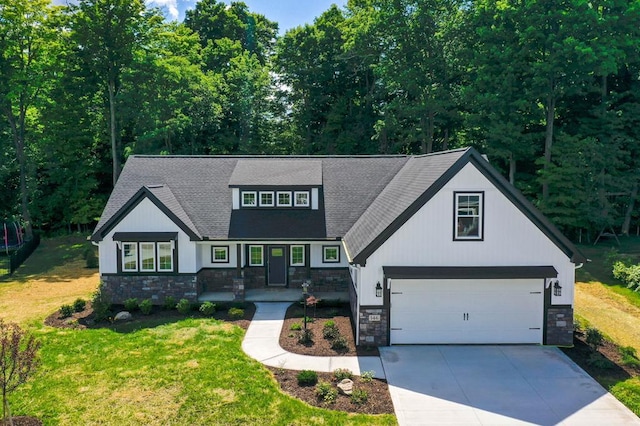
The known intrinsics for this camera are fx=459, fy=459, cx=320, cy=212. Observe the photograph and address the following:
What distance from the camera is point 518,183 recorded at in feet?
104

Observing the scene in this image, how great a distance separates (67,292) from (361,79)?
103ft

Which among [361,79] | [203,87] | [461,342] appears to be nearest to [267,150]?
[203,87]

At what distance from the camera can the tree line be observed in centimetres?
2828

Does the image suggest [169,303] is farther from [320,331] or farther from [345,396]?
[345,396]

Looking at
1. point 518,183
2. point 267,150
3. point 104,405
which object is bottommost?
point 104,405

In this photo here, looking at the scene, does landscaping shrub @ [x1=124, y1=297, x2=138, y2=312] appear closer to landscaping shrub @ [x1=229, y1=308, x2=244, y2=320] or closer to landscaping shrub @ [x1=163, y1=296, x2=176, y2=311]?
landscaping shrub @ [x1=163, y1=296, x2=176, y2=311]

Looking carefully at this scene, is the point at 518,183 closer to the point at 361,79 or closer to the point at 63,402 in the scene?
the point at 361,79

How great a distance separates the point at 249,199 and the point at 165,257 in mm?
4338

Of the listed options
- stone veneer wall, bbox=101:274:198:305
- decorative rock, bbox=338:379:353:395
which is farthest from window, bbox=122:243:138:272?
decorative rock, bbox=338:379:353:395

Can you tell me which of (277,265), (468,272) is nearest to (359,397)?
(468,272)

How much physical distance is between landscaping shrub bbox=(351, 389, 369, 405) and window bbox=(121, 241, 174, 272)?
10.4 meters

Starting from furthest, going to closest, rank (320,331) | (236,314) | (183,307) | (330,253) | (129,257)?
(330,253), (129,257), (183,307), (236,314), (320,331)

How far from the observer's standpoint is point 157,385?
11.3 m

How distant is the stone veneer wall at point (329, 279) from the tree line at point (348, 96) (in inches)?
624
